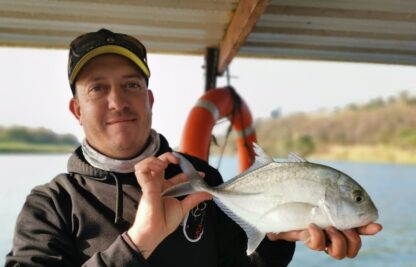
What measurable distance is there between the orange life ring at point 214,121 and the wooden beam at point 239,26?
1.32ft

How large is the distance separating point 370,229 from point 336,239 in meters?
0.14

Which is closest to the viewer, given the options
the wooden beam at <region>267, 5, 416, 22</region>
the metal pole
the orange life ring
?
the wooden beam at <region>267, 5, 416, 22</region>

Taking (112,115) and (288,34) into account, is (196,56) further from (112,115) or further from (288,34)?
(112,115)

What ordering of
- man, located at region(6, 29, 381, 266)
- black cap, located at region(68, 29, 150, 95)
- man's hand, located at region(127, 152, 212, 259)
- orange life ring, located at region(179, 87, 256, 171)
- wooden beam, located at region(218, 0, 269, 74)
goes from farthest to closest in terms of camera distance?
orange life ring, located at region(179, 87, 256, 171) → wooden beam, located at region(218, 0, 269, 74) → black cap, located at region(68, 29, 150, 95) → man, located at region(6, 29, 381, 266) → man's hand, located at region(127, 152, 212, 259)

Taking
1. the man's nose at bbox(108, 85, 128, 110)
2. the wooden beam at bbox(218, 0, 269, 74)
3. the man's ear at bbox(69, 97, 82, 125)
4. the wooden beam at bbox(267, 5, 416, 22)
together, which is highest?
the wooden beam at bbox(267, 5, 416, 22)

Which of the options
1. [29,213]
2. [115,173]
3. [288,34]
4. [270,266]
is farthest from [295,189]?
[288,34]

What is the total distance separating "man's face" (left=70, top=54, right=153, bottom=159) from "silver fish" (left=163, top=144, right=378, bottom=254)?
31 centimetres

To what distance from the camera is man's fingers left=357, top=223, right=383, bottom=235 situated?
195 cm

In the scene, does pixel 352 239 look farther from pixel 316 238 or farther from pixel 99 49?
pixel 99 49

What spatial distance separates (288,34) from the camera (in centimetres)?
464

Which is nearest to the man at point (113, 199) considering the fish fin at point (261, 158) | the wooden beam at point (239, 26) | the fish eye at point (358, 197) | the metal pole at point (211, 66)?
the fish eye at point (358, 197)

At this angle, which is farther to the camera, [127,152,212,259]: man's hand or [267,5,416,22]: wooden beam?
[267,5,416,22]: wooden beam

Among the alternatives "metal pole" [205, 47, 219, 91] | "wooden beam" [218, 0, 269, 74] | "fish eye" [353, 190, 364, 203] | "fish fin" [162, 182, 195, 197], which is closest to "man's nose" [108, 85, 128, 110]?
"fish fin" [162, 182, 195, 197]

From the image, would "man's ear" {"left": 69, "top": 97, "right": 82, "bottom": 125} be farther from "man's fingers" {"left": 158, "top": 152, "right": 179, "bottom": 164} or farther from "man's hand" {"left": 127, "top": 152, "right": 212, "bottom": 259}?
"man's hand" {"left": 127, "top": 152, "right": 212, "bottom": 259}
